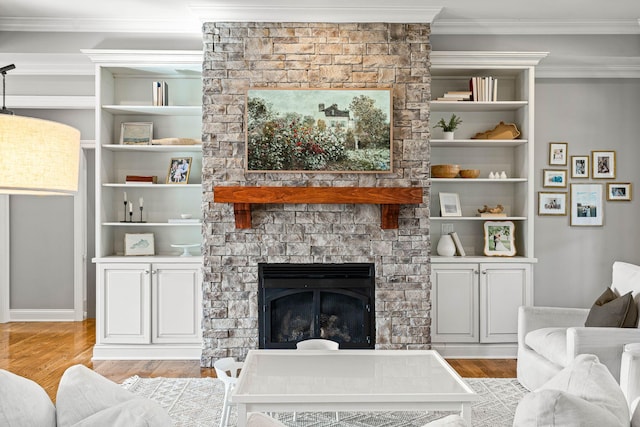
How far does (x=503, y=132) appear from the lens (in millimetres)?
5082

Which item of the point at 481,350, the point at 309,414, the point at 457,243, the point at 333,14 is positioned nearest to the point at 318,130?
the point at 333,14

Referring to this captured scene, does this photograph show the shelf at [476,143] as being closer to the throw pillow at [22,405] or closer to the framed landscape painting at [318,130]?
the framed landscape painting at [318,130]

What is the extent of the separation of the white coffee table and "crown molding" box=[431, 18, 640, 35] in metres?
2.96

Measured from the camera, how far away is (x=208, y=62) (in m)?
4.64

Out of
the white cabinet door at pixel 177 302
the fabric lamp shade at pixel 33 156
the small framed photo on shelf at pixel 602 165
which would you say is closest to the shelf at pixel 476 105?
the small framed photo on shelf at pixel 602 165

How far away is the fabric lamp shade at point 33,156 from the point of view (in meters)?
1.32

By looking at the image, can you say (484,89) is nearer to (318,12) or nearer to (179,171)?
(318,12)

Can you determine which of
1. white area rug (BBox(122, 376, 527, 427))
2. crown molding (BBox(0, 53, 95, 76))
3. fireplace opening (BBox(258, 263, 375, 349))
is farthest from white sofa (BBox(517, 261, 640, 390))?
crown molding (BBox(0, 53, 95, 76))

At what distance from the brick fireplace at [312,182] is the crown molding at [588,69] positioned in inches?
55.2

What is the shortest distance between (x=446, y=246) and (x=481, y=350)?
0.94 meters

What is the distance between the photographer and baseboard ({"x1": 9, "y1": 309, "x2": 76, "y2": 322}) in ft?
21.5

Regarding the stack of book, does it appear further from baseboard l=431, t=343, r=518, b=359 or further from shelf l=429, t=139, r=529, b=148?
baseboard l=431, t=343, r=518, b=359

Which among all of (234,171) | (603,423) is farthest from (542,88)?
(603,423)

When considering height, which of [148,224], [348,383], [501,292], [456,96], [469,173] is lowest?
[348,383]
